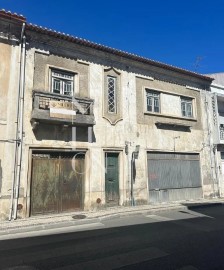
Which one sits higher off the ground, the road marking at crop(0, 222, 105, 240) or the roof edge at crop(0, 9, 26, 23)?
the roof edge at crop(0, 9, 26, 23)

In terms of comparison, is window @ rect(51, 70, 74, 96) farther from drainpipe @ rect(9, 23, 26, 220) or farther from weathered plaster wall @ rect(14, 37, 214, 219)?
drainpipe @ rect(9, 23, 26, 220)

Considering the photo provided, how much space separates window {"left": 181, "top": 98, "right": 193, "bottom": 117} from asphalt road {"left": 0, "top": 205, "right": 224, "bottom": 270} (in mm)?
8289

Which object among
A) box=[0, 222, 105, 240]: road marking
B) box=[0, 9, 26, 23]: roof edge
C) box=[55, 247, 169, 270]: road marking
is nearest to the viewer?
box=[55, 247, 169, 270]: road marking

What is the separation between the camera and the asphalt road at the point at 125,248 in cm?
486

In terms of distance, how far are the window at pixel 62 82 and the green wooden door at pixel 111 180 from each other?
141 inches

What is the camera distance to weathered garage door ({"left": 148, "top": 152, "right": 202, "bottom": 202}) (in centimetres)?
1341

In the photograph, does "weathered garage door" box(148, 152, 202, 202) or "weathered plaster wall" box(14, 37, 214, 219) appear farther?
"weathered garage door" box(148, 152, 202, 202)

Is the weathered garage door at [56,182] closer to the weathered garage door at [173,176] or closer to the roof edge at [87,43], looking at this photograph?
the weathered garage door at [173,176]

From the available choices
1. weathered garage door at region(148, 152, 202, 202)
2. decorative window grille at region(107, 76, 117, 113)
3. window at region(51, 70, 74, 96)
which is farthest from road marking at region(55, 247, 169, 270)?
decorative window grille at region(107, 76, 117, 113)

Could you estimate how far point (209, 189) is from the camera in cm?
1559

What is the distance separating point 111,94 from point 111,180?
4.35 metres

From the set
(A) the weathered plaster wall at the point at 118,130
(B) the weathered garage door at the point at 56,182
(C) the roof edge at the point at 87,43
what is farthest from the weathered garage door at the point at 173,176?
(C) the roof edge at the point at 87,43

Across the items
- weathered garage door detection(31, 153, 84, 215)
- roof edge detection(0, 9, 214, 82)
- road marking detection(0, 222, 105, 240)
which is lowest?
road marking detection(0, 222, 105, 240)

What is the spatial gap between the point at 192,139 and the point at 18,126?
33.7 ft
